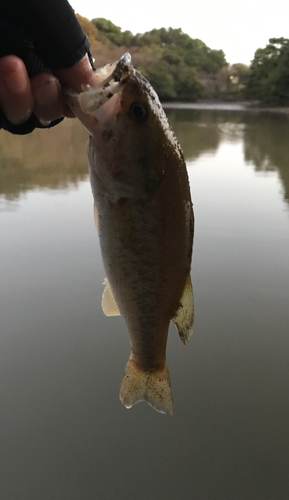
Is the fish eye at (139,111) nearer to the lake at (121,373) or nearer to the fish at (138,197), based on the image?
the fish at (138,197)

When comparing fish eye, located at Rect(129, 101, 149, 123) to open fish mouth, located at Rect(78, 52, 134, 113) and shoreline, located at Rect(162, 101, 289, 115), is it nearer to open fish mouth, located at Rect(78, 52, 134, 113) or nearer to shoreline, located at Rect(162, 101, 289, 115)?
open fish mouth, located at Rect(78, 52, 134, 113)

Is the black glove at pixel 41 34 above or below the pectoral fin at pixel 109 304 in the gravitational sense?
above

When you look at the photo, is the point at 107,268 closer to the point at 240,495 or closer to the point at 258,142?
the point at 240,495

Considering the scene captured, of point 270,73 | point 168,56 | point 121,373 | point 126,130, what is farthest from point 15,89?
point 168,56

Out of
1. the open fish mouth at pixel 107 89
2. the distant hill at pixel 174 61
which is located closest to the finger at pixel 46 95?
the open fish mouth at pixel 107 89

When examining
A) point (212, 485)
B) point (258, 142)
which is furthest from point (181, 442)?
point (258, 142)

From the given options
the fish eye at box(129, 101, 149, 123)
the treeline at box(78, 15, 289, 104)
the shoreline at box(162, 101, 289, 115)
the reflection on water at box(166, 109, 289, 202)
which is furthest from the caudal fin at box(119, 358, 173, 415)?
the shoreline at box(162, 101, 289, 115)

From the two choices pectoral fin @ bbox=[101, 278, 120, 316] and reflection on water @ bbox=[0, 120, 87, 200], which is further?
reflection on water @ bbox=[0, 120, 87, 200]

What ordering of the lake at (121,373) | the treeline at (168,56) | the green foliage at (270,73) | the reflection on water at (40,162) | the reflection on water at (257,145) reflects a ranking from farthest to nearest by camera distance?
the treeline at (168,56) → the green foliage at (270,73) → the reflection on water at (257,145) → the reflection on water at (40,162) → the lake at (121,373)

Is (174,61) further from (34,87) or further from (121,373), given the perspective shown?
(34,87)
